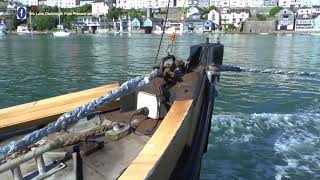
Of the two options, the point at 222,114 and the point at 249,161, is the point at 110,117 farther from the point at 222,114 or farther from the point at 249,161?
the point at 222,114

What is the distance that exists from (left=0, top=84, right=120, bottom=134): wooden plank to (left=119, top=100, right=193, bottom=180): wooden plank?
4.29 ft

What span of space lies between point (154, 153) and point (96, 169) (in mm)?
701

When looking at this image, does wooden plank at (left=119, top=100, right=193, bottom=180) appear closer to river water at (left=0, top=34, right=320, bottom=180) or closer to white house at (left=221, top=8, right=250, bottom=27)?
river water at (left=0, top=34, right=320, bottom=180)

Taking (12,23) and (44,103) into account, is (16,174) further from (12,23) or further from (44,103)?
(12,23)

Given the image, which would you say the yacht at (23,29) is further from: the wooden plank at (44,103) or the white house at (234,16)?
the wooden plank at (44,103)

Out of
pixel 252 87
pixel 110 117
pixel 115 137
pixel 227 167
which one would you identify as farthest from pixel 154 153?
pixel 252 87

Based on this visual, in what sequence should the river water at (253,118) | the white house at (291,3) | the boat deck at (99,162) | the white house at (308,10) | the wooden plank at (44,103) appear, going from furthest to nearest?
1. the white house at (291,3)
2. the white house at (308,10)
3. the river water at (253,118)
4. the wooden plank at (44,103)
5. the boat deck at (99,162)

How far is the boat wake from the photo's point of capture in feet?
28.1

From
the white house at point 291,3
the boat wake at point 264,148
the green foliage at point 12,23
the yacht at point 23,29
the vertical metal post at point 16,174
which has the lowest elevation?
the boat wake at point 264,148

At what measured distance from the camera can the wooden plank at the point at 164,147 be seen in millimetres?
3301

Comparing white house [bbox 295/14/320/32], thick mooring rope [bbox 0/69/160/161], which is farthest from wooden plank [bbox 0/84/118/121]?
white house [bbox 295/14/320/32]

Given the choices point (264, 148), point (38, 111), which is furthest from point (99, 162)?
point (264, 148)

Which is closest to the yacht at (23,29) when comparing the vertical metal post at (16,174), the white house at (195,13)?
the white house at (195,13)

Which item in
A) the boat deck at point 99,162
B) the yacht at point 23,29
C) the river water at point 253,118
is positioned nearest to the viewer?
the boat deck at point 99,162
